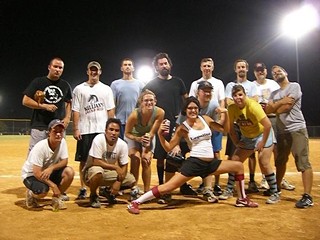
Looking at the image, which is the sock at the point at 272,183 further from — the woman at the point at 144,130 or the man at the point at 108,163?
the man at the point at 108,163

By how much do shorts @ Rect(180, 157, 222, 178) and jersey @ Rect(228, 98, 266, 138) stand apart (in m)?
0.85

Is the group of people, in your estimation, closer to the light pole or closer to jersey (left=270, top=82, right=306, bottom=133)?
jersey (left=270, top=82, right=306, bottom=133)

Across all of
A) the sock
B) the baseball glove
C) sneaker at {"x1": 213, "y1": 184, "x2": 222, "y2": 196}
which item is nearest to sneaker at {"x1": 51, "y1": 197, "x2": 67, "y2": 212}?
the baseball glove

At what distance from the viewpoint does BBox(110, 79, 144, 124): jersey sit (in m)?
6.89

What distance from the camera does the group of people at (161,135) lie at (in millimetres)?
5395

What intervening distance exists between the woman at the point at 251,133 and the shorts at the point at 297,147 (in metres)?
0.20

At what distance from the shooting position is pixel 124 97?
6.89 metres

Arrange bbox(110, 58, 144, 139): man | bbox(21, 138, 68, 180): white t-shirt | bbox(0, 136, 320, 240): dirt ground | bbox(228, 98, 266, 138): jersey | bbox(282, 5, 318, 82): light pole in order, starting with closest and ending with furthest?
bbox(0, 136, 320, 240): dirt ground → bbox(21, 138, 68, 180): white t-shirt → bbox(228, 98, 266, 138): jersey → bbox(110, 58, 144, 139): man → bbox(282, 5, 318, 82): light pole

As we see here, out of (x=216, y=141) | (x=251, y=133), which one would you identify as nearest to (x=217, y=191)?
(x=216, y=141)

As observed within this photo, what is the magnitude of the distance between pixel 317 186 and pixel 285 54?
1456 inches

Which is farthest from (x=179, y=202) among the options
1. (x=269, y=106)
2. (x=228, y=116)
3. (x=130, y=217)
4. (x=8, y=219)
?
(x=8, y=219)

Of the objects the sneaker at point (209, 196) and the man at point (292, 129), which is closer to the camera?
the man at point (292, 129)

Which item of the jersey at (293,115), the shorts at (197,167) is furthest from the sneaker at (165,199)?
the jersey at (293,115)

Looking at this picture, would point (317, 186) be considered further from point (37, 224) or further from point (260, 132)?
point (37, 224)
